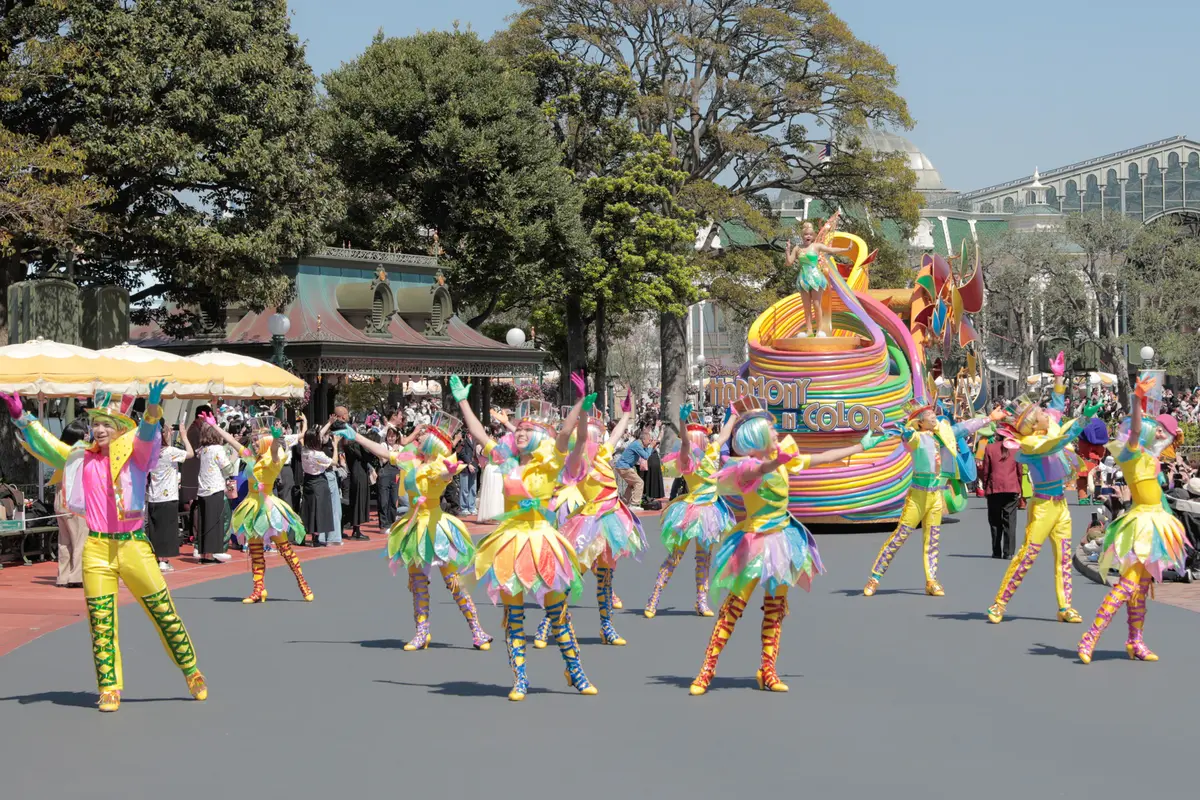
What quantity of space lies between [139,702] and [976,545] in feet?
Answer: 43.7

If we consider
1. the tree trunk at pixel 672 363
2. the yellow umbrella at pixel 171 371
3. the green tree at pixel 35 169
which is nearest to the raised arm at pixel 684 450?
the yellow umbrella at pixel 171 371

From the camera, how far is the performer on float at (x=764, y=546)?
8.91m

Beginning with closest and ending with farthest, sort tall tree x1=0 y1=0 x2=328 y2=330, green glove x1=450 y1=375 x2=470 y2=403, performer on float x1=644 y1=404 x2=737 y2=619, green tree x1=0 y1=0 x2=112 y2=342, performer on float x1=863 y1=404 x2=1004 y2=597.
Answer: green glove x1=450 y1=375 x2=470 y2=403, performer on float x1=644 y1=404 x2=737 y2=619, performer on float x1=863 y1=404 x2=1004 y2=597, green tree x1=0 y1=0 x2=112 y2=342, tall tree x1=0 y1=0 x2=328 y2=330

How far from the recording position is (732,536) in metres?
9.20

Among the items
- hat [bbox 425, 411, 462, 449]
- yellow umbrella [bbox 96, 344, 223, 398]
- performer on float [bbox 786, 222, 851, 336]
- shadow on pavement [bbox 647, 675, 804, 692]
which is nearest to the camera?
shadow on pavement [bbox 647, 675, 804, 692]

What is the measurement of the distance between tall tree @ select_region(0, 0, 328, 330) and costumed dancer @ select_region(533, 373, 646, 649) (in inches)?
520

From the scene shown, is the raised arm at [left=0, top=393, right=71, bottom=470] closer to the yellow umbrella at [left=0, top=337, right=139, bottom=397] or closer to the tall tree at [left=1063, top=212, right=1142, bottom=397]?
the yellow umbrella at [left=0, top=337, right=139, bottom=397]

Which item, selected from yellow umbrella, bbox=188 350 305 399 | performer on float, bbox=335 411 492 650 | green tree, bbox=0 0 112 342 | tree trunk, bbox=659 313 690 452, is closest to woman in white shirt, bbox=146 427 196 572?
yellow umbrella, bbox=188 350 305 399

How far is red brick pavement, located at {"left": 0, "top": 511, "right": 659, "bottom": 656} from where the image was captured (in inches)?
489

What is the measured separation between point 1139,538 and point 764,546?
2.85 meters

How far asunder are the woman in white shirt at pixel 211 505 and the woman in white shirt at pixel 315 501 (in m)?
2.04

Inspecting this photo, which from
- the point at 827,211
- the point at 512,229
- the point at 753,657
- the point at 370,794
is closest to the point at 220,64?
the point at 512,229

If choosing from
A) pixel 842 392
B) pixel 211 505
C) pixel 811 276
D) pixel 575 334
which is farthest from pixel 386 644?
pixel 575 334

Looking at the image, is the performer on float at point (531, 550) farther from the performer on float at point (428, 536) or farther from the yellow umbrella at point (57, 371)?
the yellow umbrella at point (57, 371)
